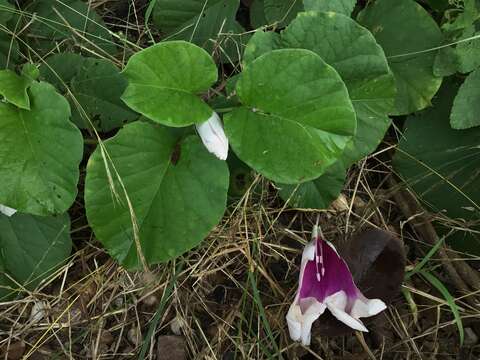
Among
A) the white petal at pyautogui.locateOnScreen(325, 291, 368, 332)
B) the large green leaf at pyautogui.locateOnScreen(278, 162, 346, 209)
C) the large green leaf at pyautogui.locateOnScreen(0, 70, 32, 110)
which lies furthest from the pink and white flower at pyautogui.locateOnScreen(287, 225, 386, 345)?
the large green leaf at pyautogui.locateOnScreen(0, 70, 32, 110)

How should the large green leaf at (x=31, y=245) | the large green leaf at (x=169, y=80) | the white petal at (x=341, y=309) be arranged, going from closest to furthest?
the large green leaf at (x=169, y=80), the white petal at (x=341, y=309), the large green leaf at (x=31, y=245)

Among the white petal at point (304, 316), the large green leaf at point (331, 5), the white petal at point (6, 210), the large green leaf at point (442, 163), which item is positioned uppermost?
the large green leaf at point (331, 5)

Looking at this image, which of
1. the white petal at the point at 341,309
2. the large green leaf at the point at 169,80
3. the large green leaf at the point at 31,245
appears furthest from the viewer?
the large green leaf at the point at 31,245

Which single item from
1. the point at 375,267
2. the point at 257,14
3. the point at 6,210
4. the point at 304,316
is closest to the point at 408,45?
the point at 257,14

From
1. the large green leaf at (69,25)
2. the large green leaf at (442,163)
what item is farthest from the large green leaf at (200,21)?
the large green leaf at (442,163)

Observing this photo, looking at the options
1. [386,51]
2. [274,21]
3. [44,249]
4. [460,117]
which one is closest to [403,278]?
[460,117]

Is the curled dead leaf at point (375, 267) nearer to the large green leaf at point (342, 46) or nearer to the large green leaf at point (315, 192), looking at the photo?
the large green leaf at point (315, 192)

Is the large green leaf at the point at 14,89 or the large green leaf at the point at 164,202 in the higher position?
the large green leaf at the point at 14,89
